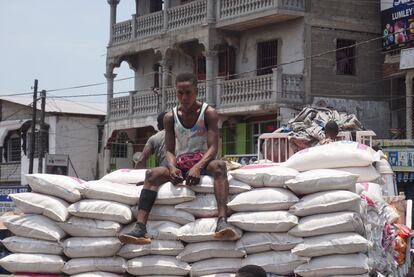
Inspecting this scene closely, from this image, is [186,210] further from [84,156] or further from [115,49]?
[84,156]

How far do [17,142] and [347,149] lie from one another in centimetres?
3109

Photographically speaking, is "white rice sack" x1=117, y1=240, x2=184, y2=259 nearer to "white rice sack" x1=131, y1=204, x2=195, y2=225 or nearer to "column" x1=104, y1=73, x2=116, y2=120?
"white rice sack" x1=131, y1=204, x2=195, y2=225

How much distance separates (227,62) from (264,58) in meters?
1.59

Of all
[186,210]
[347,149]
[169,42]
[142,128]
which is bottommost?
[186,210]

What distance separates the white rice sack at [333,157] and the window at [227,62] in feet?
62.4

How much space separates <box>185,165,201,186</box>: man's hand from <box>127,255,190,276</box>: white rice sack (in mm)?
534

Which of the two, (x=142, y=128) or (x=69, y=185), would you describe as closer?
(x=69, y=185)

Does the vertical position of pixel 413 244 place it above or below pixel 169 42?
below

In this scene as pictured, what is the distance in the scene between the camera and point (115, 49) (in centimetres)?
3008

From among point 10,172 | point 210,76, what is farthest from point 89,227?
point 10,172

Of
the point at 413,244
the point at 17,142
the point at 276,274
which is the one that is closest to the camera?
the point at 276,274

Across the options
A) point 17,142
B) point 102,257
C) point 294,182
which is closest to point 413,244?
point 294,182

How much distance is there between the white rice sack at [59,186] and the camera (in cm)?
626

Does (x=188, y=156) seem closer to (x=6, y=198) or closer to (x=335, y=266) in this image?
(x=335, y=266)
